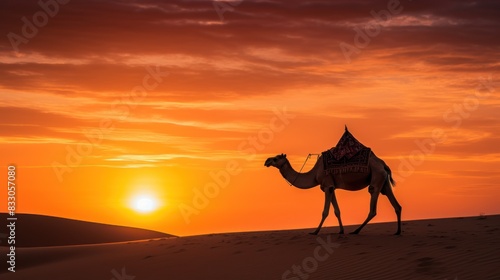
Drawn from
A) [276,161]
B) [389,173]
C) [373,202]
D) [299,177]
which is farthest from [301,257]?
[276,161]

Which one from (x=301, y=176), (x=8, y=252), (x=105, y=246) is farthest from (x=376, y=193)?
(x=8, y=252)

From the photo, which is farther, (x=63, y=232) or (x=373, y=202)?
(x=63, y=232)

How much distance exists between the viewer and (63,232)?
4206cm

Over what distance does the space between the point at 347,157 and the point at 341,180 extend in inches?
28.5

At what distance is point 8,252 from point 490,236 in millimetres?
17327

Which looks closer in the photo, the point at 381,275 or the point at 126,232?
the point at 381,275

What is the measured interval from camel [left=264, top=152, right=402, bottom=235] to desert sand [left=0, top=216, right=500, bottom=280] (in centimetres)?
84

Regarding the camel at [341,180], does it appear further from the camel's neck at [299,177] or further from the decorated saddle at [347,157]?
the decorated saddle at [347,157]

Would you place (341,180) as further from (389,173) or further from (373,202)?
(389,173)

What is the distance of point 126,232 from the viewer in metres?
46.3

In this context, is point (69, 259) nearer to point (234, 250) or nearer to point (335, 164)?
point (234, 250)

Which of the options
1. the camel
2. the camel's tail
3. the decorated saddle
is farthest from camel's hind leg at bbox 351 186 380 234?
the camel's tail

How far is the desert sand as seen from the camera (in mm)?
17641

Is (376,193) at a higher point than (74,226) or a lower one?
lower
